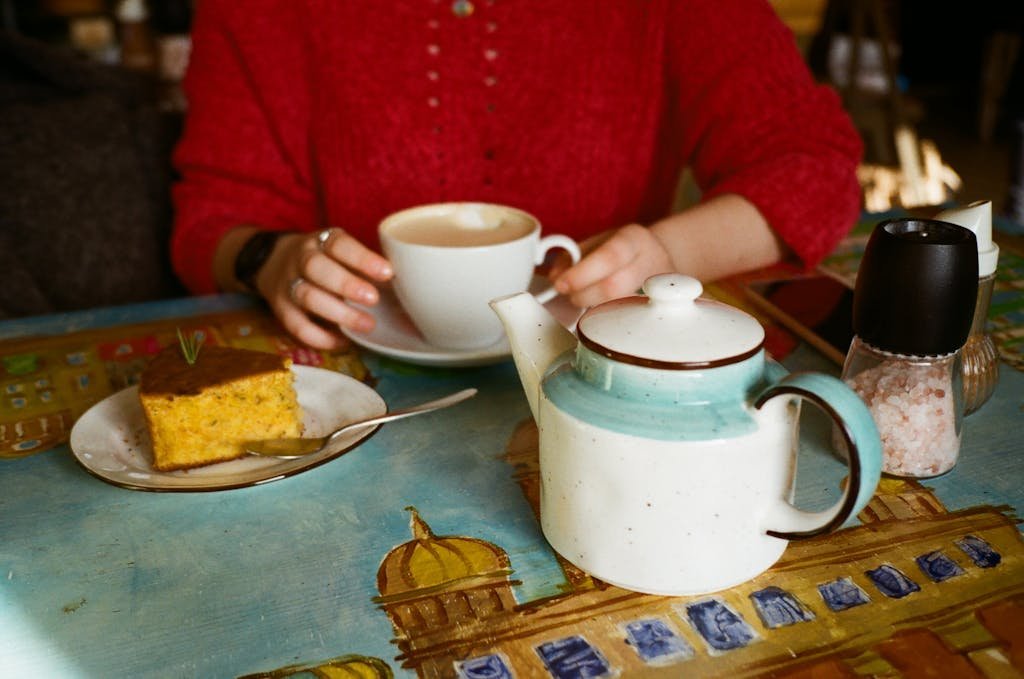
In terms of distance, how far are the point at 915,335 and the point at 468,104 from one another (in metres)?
0.72

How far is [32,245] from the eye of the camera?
48.9 inches

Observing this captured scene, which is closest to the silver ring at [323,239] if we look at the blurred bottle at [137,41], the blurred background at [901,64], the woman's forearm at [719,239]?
the woman's forearm at [719,239]

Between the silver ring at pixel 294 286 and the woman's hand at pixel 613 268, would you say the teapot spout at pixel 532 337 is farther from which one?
the silver ring at pixel 294 286

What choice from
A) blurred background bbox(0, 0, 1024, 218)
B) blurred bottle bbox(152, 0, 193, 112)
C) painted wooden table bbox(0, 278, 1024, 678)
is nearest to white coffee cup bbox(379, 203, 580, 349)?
painted wooden table bbox(0, 278, 1024, 678)

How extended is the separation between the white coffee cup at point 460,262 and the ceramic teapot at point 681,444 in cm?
27

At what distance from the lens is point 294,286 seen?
0.88 m

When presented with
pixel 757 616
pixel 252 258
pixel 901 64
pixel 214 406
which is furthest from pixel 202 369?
pixel 901 64

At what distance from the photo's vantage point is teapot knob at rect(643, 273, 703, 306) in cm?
50

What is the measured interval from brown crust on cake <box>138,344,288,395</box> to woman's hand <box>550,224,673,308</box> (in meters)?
0.28

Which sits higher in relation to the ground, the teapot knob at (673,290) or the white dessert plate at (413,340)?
the teapot knob at (673,290)

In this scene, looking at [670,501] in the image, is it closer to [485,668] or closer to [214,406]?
[485,668]

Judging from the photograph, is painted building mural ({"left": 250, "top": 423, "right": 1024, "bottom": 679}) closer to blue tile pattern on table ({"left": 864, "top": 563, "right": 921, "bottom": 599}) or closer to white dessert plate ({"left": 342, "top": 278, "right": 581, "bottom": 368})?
blue tile pattern on table ({"left": 864, "top": 563, "right": 921, "bottom": 599})

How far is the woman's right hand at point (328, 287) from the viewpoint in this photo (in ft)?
2.77

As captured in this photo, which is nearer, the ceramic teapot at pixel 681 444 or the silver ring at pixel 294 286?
the ceramic teapot at pixel 681 444
